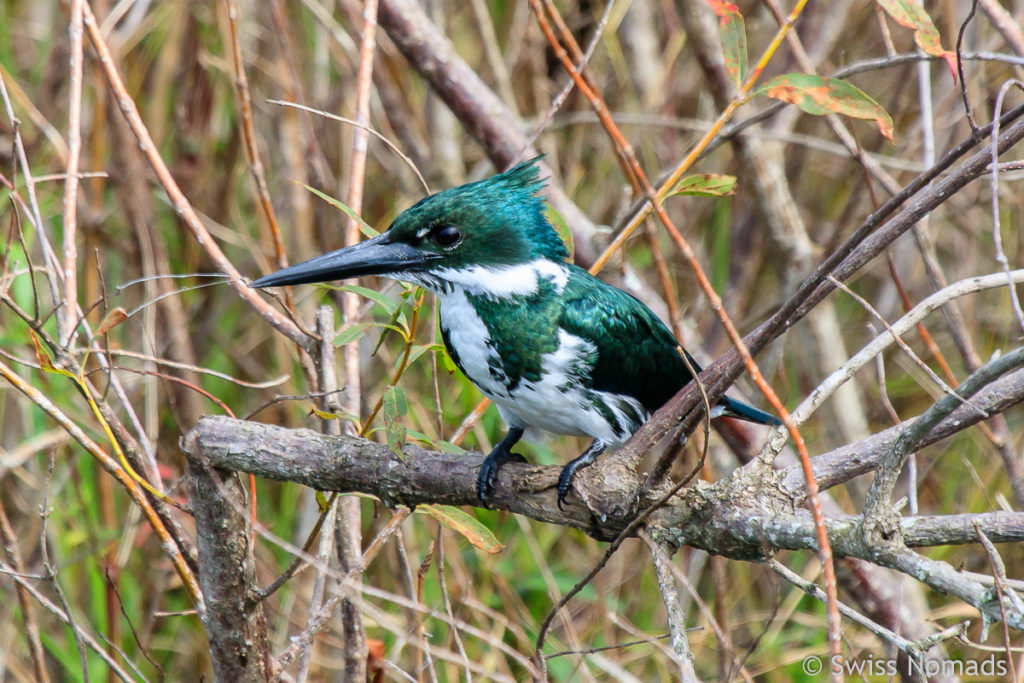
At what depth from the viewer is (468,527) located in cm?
175

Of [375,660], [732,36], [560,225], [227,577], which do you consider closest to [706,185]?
[732,36]

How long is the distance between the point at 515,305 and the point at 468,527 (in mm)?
526

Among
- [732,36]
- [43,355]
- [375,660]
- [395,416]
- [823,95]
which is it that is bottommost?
[375,660]

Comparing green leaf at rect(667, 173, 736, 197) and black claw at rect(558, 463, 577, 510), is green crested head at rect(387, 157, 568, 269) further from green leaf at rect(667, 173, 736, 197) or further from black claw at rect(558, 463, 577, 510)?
black claw at rect(558, 463, 577, 510)

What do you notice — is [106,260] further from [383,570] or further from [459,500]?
[459,500]

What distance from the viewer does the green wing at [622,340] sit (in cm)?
210

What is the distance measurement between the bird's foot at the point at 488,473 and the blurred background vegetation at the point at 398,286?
978 millimetres

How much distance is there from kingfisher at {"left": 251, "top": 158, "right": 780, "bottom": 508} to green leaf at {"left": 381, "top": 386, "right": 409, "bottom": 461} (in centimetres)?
31

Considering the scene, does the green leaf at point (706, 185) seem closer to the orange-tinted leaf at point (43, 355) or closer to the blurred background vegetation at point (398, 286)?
the blurred background vegetation at point (398, 286)

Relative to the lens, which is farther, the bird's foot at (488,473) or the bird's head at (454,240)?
the bird's head at (454,240)

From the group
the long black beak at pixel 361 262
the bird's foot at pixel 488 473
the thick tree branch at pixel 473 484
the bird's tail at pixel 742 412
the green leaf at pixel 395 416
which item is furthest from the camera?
the bird's tail at pixel 742 412

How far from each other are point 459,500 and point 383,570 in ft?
5.95

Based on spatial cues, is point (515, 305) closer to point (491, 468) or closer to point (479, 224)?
point (479, 224)

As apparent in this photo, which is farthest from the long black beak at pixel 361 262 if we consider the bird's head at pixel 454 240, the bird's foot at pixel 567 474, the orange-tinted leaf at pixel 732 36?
the orange-tinted leaf at pixel 732 36
